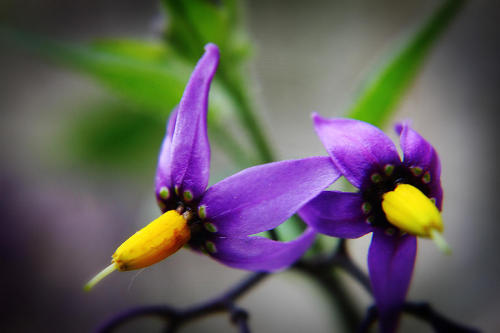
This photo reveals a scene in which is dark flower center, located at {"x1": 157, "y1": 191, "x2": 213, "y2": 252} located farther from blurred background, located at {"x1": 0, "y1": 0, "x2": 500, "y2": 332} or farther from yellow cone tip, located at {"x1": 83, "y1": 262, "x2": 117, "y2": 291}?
blurred background, located at {"x1": 0, "y1": 0, "x2": 500, "y2": 332}

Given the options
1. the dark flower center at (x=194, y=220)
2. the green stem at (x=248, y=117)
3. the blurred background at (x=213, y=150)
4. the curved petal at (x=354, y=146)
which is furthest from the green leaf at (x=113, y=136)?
the curved petal at (x=354, y=146)

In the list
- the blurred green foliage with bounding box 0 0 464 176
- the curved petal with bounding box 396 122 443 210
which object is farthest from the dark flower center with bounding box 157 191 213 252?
the blurred green foliage with bounding box 0 0 464 176

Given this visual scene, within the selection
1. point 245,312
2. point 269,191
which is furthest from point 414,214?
point 245,312

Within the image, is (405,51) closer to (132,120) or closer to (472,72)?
(132,120)

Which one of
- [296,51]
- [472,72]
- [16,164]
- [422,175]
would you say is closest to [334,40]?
[296,51]

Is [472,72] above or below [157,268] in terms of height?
above

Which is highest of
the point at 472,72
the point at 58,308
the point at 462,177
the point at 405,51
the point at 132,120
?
the point at 132,120
